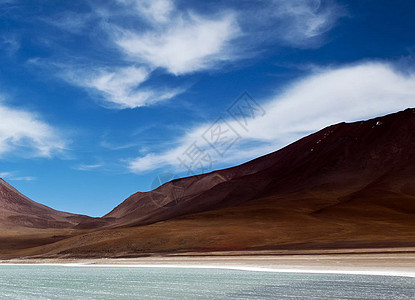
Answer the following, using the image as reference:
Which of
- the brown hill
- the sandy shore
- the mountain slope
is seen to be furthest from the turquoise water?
the mountain slope

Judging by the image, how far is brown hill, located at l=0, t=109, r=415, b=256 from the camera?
3063 inches

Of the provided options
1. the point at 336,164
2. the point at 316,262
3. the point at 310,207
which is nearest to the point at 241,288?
the point at 316,262

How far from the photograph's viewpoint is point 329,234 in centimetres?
7669

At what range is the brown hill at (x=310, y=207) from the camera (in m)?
77.8

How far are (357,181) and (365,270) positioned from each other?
10054 cm

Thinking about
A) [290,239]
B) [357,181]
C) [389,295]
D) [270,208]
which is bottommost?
[389,295]

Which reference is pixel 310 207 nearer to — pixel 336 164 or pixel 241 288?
pixel 336 164

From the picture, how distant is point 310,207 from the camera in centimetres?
11344

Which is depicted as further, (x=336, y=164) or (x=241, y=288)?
(x=336, y=164)

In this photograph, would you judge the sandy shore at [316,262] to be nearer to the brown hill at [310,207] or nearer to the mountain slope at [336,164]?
the brown hill at [310,207]

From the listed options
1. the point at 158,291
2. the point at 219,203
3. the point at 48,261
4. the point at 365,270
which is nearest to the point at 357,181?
the point at 219,203

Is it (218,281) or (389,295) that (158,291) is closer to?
(218,281)

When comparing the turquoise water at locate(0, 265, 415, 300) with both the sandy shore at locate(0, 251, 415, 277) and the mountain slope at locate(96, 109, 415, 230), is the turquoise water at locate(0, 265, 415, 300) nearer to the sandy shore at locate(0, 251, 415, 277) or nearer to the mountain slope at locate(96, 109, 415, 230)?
the sandy shore at locate(0, 251, 415, 277)

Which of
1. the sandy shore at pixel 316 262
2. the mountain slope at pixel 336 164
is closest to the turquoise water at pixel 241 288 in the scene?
the sandy shore at pixel 316 262
